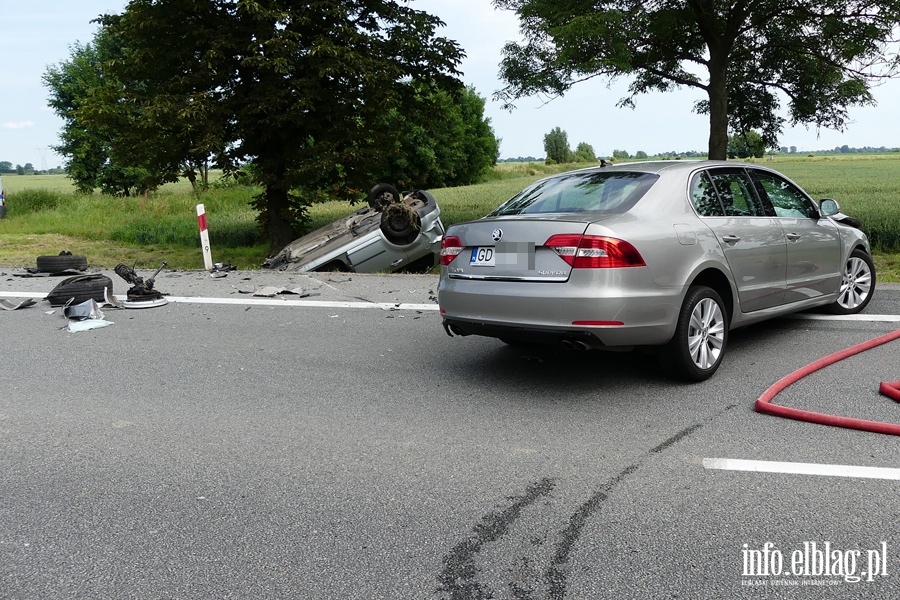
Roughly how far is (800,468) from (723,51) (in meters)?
13.8

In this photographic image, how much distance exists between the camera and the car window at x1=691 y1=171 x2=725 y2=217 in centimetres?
557

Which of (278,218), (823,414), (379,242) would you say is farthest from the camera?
(278,218)

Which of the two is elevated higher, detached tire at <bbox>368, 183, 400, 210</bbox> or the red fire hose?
detached tire at <bbox>368, 183, 400, 210</bbox>

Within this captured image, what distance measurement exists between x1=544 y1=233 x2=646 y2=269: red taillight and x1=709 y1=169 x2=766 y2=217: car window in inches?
54.8

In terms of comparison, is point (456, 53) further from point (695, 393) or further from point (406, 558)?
point (406, 558)

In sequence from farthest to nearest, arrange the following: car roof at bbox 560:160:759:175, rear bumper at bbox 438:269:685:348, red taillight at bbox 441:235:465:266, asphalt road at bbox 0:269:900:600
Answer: car roof at bbox 560:160:759:175 → red taillight at bbox 441:235:465:266 → rear bumper at bbox 438:269:685:348 → asphalt road at bbox 0:269:900:600

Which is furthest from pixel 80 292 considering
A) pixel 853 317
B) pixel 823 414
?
pixel 853 317

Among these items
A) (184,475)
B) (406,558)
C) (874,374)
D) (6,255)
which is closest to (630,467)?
(406,558)

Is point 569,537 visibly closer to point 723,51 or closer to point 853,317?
point 853,317

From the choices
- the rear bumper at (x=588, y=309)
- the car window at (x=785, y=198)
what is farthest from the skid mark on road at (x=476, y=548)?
the car window at (x=785, y=198)

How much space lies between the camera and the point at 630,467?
383cm

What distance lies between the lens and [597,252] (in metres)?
4.79

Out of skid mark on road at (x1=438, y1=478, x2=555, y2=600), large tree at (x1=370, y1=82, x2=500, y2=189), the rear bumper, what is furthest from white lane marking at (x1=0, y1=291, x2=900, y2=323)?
large tree at (x1=370, y1=82, x2=500, y2=189)

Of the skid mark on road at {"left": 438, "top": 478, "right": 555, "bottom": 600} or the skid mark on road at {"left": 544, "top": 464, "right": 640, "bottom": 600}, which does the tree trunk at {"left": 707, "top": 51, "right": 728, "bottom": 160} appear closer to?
the skid mark on road at {"left": 544, "top": 464, "right": 640, "bottom": 600}
